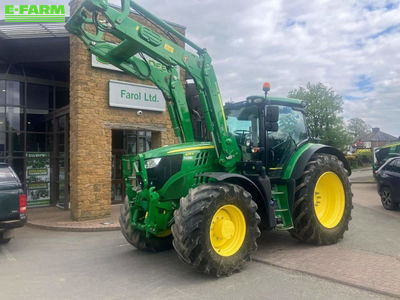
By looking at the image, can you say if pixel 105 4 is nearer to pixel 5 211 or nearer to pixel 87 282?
pixel 87 282

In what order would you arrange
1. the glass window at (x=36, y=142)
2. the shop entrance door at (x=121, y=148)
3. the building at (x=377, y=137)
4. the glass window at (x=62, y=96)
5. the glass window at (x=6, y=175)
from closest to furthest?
the glass window at (x=6, y=175) → the shop entrance door at (x=121, y=148) → the glass window at (x=36, y=142) → the glass window at (x=62, y=96) → the building at (x=377, y=137)

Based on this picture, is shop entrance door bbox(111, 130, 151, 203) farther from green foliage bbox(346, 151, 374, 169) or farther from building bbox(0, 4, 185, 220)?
green foliage bbox(346, 151, 374, 169)

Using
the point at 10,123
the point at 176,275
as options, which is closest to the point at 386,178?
the point at 176,275

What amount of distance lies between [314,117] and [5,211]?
35.3 m

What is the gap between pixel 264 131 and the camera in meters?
6.30

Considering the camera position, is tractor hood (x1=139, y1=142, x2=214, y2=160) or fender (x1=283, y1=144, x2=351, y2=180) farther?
fender (x1=283, y1=144, x2=351, y2=180)

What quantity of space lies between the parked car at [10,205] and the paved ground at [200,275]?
55cm

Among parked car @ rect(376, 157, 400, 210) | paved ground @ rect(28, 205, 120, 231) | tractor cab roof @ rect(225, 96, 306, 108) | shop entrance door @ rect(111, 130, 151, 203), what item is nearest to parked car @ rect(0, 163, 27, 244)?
paved ground @ rect(28, 205, 120, 231)

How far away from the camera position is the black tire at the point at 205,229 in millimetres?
4629

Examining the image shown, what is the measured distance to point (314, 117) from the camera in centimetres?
3788

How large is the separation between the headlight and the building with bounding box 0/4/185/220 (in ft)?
16.3

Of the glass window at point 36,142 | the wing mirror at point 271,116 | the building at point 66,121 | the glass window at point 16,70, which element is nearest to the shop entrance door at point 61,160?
the building at point 66,121

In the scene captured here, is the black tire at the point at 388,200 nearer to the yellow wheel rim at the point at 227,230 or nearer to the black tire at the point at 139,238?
the yellow wheel rim at the point at 227,230

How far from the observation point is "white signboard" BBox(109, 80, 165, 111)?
10578mm
